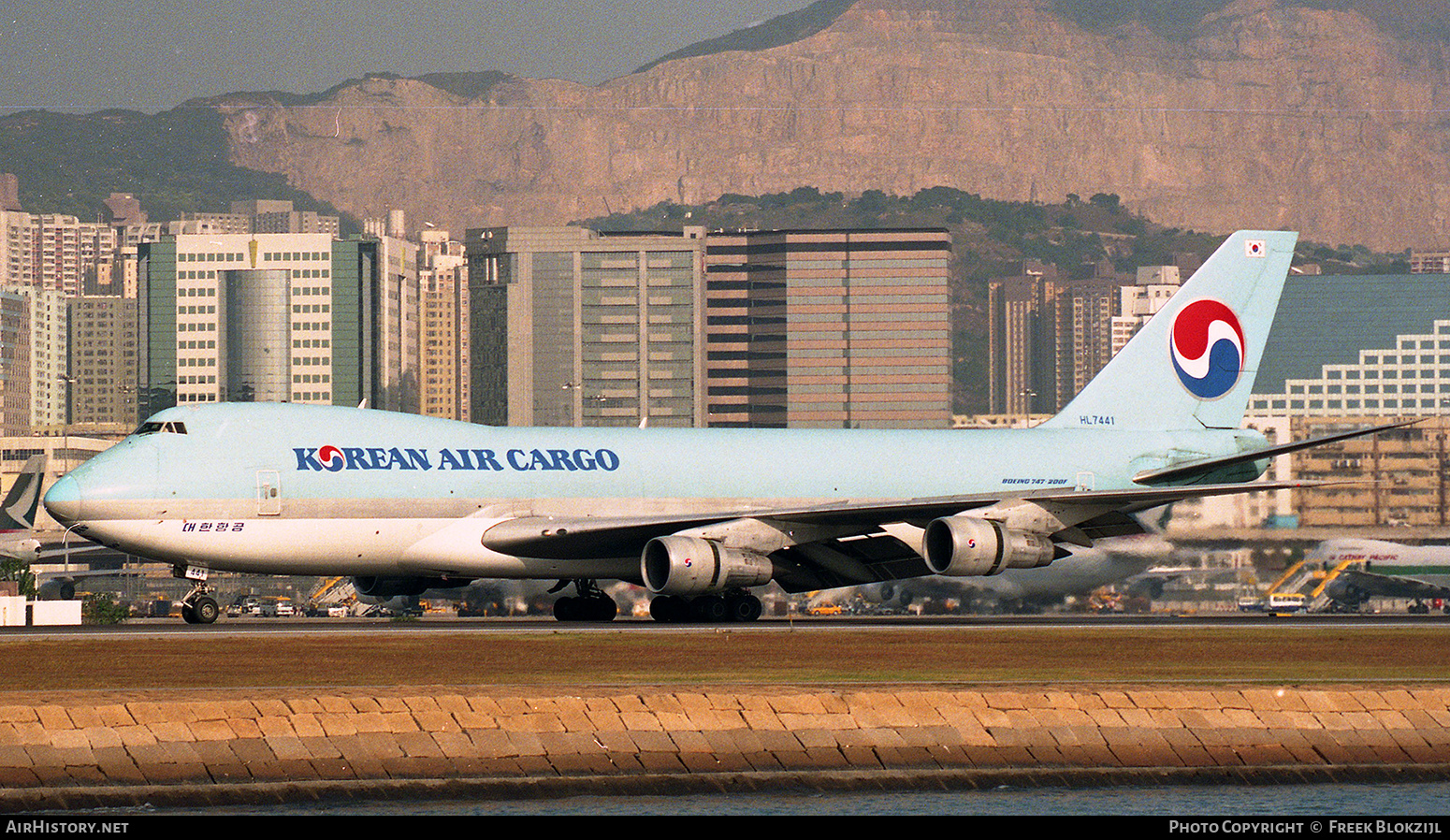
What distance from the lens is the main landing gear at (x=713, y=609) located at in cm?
4047

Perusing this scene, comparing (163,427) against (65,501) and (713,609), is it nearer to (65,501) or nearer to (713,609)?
(65,501)

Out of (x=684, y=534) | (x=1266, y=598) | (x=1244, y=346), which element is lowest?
(x=1266, y=598)

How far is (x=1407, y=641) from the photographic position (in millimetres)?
33562

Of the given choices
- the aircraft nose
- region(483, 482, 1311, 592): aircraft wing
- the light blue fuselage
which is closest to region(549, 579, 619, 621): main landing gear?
the light blue fuselage

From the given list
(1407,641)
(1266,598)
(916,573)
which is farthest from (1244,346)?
(1266,598)

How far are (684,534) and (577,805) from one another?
1847 centimetres

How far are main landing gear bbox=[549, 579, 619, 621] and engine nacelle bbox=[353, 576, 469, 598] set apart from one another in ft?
7.41

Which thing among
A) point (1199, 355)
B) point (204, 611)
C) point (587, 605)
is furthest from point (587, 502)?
point (1199, 355)

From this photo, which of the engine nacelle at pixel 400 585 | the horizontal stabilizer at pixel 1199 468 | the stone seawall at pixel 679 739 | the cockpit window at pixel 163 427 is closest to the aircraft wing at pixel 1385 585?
the horizontal stabilizer at pixel 1199 468

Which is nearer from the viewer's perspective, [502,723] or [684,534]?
[502,723]

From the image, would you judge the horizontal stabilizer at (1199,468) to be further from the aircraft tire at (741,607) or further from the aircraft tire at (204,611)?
the aircraft tire at (204,611)

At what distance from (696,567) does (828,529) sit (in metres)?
3.43

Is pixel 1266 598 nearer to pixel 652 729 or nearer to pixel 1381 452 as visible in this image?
pixel 652 729

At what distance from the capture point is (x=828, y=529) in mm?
39656
